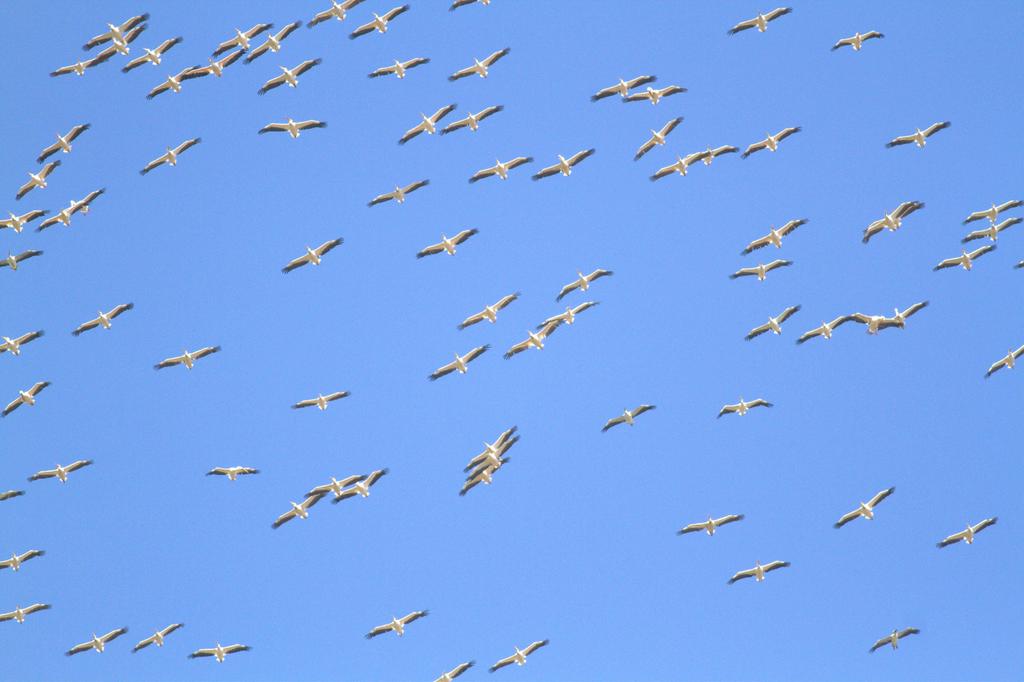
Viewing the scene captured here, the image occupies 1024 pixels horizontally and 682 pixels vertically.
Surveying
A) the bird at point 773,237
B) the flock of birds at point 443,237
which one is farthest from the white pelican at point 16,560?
the bird at point 773,237

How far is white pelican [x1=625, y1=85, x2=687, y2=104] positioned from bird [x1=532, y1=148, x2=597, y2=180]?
3.07 meters

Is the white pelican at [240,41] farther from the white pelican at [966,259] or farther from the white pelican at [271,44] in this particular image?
the white pelican at [966,259]

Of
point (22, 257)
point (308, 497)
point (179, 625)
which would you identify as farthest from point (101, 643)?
point (22, 257)

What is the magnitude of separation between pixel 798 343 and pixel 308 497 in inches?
856

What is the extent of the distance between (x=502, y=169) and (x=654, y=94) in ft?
23.0

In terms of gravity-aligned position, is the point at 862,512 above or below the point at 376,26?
below

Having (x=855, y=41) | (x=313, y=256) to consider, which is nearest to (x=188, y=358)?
(x=313, y=256)

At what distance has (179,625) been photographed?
6694 centimetres

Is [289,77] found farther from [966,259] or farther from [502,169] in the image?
[966,259]

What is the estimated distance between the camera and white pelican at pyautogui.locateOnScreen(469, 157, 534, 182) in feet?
221

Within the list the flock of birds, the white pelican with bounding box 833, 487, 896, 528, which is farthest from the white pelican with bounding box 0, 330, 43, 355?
the white pelican with bounding box 833, 487, 896, 528

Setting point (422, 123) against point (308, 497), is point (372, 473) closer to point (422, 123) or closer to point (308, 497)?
point (308, 497)

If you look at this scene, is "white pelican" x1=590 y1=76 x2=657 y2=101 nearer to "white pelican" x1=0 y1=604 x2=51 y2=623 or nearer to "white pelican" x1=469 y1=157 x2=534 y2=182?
"white pelican" x1=469 y1=157 x2=534 y2=182

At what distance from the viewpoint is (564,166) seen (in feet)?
223
